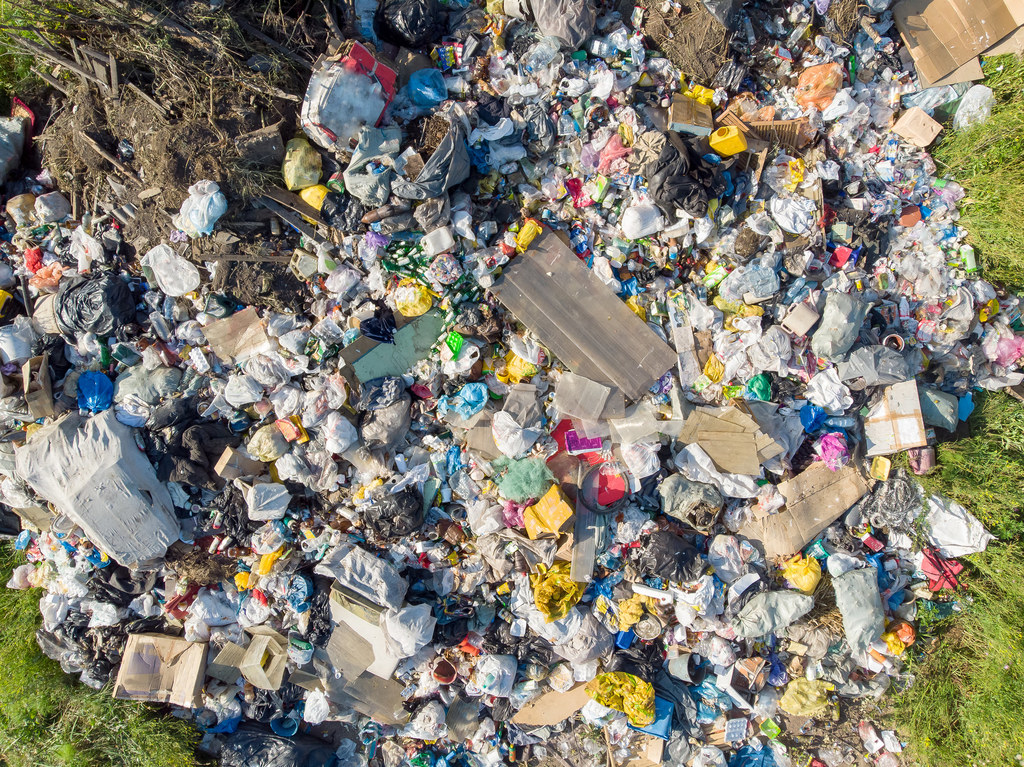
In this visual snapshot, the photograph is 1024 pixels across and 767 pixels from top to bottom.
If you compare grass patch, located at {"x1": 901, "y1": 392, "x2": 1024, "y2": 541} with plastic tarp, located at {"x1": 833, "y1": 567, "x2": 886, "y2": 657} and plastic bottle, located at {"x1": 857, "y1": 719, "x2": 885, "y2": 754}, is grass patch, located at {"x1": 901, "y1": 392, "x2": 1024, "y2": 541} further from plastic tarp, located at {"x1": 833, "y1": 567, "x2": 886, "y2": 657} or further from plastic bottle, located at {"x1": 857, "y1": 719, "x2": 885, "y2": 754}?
plastic bottle, located at {"x1": 857, "y1": 719, "x2": 885, "y2": 754}

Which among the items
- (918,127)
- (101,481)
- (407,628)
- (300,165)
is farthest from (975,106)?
(101,481)

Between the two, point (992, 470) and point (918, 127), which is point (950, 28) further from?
point (992, 470)

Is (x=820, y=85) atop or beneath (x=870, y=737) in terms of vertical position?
atop

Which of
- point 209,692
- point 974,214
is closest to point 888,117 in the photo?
point 974,214

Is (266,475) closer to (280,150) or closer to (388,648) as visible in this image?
(388,648)

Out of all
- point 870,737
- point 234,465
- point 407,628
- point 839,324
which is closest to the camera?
point 839,324

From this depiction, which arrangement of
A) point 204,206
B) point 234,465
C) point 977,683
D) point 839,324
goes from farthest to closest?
point 977,683 → point 234,465 → point 839,324 → point 204,206

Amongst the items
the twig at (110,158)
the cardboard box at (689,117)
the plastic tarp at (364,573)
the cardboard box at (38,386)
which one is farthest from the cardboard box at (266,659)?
the cardboard box at (689,117)
